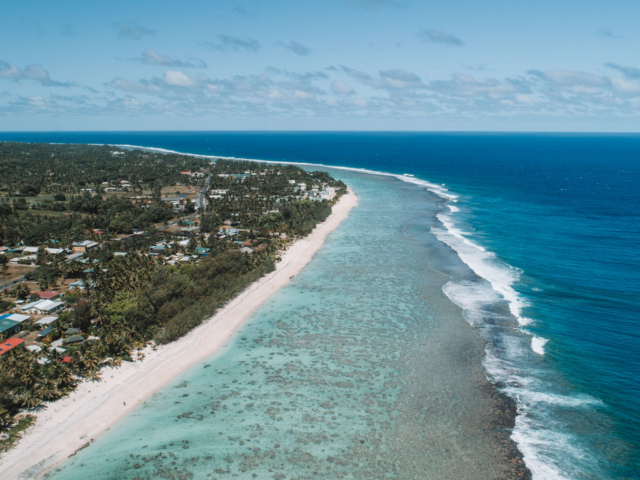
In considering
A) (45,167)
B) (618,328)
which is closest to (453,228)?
(618,328)

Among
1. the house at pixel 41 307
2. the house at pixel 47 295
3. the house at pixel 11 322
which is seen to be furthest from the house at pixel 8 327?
the house at pixel 47 295

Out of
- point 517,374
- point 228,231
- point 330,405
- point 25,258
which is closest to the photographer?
point 330,405

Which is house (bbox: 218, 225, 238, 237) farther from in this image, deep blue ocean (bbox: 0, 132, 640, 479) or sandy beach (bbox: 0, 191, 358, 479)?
deep blue ocean (bbox: 0, 132, 640, 479)

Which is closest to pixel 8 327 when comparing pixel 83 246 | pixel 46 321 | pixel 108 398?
pixel 46 321

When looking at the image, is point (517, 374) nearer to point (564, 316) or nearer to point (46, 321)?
point (564, 316)

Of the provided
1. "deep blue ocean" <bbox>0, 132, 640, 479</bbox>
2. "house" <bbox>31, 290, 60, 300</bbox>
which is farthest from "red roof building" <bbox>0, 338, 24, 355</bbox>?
"deep blue ocean" <bbox>0, 132, 640, 479</bbox>

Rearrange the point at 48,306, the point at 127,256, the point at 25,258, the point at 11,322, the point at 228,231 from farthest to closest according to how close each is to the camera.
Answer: the point at 228,231
the point at 25,258
the point at 127,256
the point at 48,306
the point at 11,322

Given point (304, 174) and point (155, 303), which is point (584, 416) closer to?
point (155, 303)
